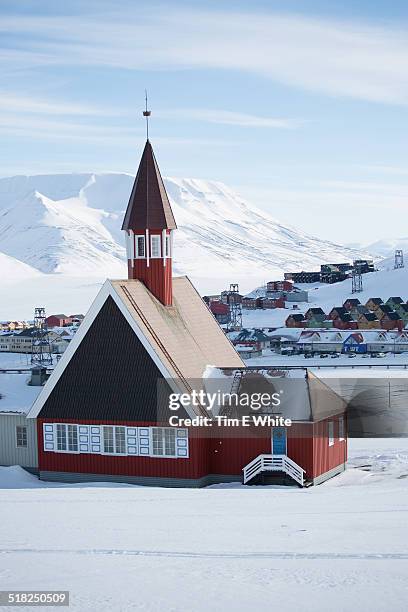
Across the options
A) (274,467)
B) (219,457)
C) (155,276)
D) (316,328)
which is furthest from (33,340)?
(274,467)

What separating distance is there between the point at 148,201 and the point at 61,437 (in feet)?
27.6

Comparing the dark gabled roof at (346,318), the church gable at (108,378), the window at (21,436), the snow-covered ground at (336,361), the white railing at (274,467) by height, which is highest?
the church gable at (108,378)

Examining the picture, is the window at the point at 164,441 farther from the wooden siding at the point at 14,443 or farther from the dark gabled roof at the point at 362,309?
the dark gabled roof at the point at 362,309

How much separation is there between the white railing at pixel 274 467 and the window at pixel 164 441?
88.6 inches

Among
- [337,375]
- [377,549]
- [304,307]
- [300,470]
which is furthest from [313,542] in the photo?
[304,307]

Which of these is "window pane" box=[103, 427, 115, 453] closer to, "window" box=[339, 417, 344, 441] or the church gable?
the church gable

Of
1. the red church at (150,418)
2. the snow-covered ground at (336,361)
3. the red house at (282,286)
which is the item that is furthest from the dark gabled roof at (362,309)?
the red church at (150,418)

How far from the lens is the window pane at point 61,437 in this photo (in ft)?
90.8

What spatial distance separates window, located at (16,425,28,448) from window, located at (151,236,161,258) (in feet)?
23.2

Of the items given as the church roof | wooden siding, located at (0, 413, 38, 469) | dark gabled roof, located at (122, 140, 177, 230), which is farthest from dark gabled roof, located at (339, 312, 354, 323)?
wooden siding, located at (0, 413, 38, 469)

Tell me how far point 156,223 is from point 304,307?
114 m

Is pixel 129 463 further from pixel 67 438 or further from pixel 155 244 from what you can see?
pixel 155 244

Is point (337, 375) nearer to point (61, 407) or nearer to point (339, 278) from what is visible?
point (61, 407)

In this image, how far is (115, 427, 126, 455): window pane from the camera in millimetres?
26844
